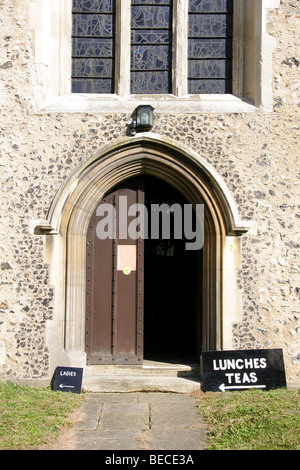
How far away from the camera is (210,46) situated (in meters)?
6.70

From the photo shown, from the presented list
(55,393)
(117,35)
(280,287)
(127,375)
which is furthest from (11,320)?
(117,35)

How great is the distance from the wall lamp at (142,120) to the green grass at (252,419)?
3212mm

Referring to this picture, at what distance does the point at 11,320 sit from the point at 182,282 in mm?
2873

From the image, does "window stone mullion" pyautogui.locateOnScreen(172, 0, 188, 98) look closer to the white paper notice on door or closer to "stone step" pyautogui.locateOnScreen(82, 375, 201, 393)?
the white paper notice on door

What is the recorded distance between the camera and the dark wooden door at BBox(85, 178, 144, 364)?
21.5 feet

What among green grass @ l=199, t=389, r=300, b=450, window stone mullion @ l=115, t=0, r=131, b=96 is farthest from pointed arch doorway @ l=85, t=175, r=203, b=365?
green grass @ l=199, t=389, r=300, b=450

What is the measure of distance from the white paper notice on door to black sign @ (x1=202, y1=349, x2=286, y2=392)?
1474 millimetres

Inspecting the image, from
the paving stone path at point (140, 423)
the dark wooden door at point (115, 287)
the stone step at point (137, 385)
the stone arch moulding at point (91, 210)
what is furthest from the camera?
the dark wooden door at point (115, 287)

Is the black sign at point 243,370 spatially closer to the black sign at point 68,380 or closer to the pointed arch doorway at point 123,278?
the pointed arch doorway at point 123,278

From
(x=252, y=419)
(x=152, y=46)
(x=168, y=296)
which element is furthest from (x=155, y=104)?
(x=252, y=419)

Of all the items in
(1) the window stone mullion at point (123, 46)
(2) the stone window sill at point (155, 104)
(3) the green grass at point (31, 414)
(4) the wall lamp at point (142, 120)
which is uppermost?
(1) the window stone mullion at point (123, 46)

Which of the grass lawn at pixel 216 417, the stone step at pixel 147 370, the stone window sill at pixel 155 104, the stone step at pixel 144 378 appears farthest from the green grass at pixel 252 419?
the stone window sill at pixel 155 104

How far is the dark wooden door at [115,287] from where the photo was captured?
6.54 meters
